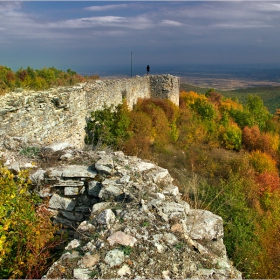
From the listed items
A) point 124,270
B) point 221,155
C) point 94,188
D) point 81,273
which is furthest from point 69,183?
point 221,155

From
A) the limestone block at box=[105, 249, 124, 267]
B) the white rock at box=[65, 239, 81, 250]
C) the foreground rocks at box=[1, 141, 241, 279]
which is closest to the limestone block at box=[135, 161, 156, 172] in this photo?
the foreground rocks at box=[1, 141, 241, 279]

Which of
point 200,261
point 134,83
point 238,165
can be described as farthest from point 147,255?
point 238,165

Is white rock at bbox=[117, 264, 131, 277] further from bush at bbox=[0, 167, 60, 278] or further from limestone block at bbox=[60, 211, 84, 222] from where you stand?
limestone block at bbox=[60, 211, 84, 222]

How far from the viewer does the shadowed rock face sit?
2.91 meters

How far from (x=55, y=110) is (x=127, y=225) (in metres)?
5.87

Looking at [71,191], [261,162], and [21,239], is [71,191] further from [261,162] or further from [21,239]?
[261,162]

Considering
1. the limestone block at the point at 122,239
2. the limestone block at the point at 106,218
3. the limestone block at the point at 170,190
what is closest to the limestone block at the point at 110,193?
the limestone block at the point at 106,218

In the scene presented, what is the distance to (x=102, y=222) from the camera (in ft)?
11.5

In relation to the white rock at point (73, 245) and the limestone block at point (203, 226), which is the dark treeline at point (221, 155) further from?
the white rock at point (73, 245)

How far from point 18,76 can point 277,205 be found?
50.1ft

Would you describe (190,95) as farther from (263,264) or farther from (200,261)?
(200,261)

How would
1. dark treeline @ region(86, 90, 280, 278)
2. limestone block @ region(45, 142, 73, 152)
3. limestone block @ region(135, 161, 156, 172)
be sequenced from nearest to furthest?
1. limestone block @ region(135, 161, 156, 172)
2. limestone block @ region(45, 142, 73, 152)
3. dark treeline @ region(86, 90, 280, 278)

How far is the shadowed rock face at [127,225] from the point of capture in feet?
9.55

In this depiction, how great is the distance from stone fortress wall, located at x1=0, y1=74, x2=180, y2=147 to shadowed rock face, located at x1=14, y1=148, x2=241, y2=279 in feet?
7.39
